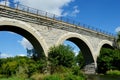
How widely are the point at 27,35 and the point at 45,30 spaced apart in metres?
3.20

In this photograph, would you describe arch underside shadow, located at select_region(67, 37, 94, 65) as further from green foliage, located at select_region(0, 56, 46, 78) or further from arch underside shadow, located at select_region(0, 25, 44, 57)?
green foliage, located at select_region(0, 56, 46, 78)

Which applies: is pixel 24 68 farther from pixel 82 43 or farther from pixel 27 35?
pixel 82 43

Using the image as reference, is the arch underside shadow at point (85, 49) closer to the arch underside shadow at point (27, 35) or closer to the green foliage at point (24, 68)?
→ the arch underside shadow at point (27, 35)

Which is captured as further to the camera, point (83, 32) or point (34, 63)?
point (83, 32)

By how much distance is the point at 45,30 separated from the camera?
36094 mm

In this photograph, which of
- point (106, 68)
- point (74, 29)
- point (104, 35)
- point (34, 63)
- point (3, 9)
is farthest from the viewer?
point (104, 35)

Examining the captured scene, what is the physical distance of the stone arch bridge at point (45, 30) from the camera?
31.1m

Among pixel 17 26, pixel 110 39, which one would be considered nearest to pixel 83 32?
pixel 110 39

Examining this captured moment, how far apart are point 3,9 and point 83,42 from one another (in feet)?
66.1

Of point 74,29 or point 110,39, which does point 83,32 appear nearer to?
point 74,29

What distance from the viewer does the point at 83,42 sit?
46531mm

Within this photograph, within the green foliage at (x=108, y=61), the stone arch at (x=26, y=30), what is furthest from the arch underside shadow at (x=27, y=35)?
the green foliage at (x=108, y=61)

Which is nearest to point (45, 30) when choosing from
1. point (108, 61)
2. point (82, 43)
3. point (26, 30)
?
point (26, 30)

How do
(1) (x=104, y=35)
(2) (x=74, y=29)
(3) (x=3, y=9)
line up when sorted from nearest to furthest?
(3) (x=3, y=9), (2) (x=74, y=29), (1) (x=104, y=35)
